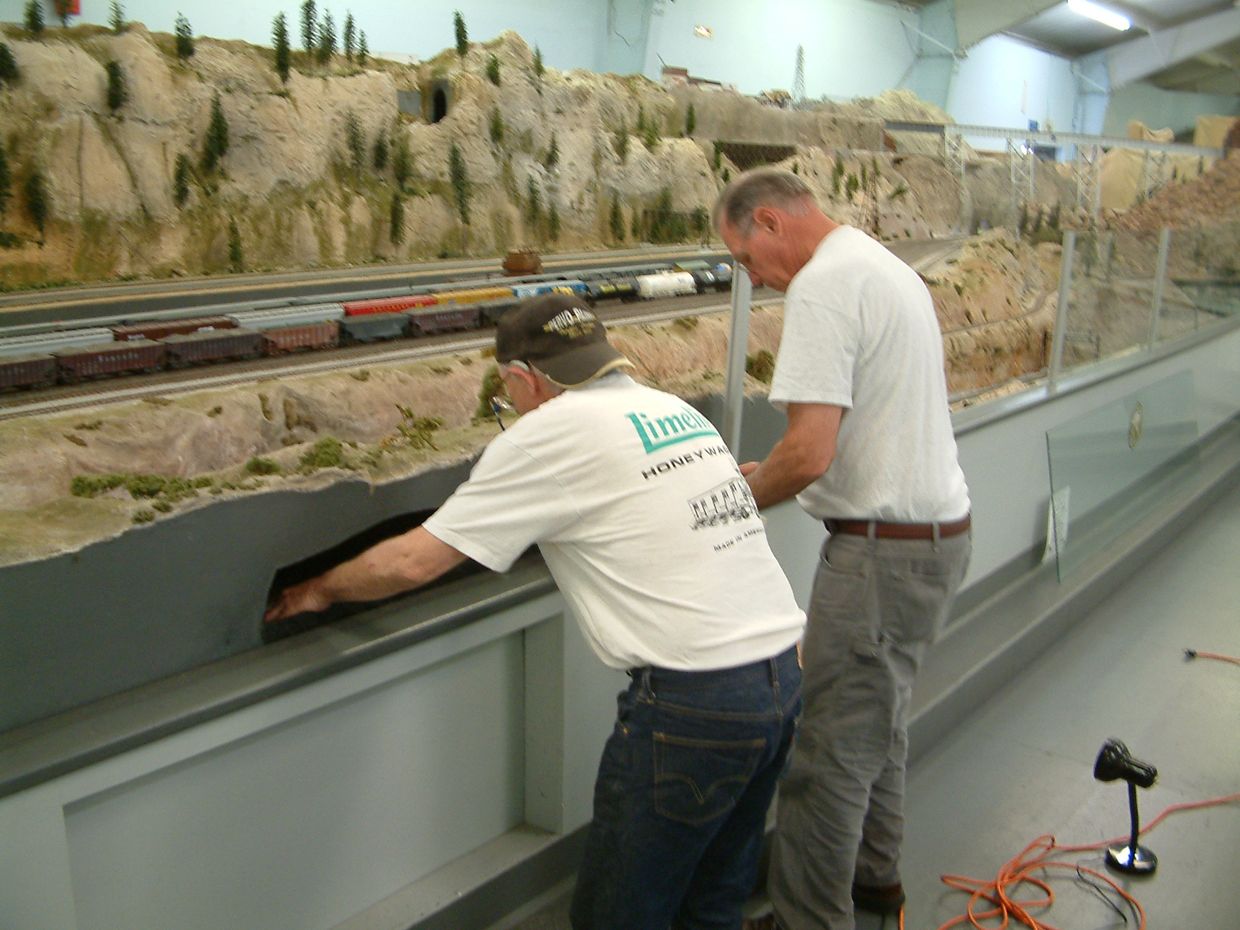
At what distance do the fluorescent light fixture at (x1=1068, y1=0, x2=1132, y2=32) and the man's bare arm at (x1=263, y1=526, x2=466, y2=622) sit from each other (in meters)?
33.1

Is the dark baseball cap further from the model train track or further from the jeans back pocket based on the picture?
the model train track

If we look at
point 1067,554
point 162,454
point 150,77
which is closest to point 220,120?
point 150,77

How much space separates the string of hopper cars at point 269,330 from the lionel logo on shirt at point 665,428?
13.2 ft

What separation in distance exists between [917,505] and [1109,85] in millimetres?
40606

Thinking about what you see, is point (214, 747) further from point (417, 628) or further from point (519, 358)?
point (519, 358)

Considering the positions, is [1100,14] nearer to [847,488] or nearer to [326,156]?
[326,156]

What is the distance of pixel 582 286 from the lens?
1083 cm

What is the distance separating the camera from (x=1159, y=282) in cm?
880

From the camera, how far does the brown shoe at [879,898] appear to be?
373 cm

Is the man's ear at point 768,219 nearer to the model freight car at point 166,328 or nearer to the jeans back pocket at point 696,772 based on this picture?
the jeans back pocket at point 696,772

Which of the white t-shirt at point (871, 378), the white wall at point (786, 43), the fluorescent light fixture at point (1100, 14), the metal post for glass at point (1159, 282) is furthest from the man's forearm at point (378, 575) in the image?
the fluorescent light fixture at point (1100, 14)

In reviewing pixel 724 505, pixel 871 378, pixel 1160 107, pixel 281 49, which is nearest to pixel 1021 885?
pixel 871 378

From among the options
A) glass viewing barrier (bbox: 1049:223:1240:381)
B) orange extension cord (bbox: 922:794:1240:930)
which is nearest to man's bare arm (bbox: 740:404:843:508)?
orange extension cord (bbox: 922:794:1240:930)

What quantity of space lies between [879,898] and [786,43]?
24.6 metres
